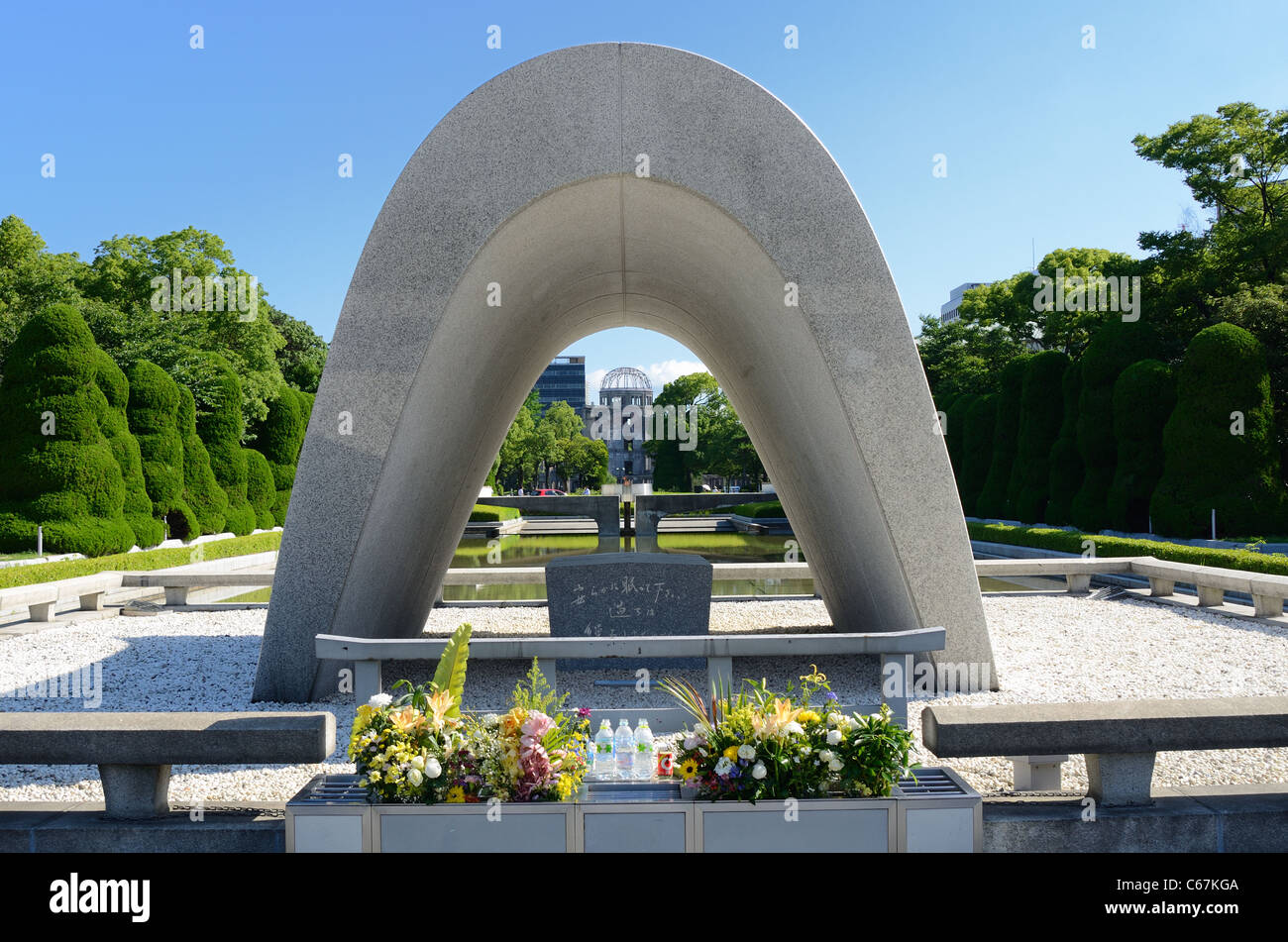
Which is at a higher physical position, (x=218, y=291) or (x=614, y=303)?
(x=218, y=291)

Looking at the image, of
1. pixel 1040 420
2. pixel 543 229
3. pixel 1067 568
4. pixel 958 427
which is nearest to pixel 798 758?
pixel 543 229

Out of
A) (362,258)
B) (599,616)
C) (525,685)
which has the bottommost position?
(525,685)

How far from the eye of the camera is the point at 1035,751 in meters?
3.88

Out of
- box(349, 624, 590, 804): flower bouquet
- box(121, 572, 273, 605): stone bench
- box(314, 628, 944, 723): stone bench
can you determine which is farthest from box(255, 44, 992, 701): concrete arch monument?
box(121, 572, 273, 605): stone bench

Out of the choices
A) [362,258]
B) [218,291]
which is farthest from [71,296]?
[362,258]

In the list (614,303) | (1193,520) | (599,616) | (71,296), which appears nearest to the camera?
(599,616)

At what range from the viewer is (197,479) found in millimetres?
25797

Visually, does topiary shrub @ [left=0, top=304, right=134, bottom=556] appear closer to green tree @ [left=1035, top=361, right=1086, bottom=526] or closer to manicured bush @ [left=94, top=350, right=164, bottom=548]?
manicured bush @ [left=94, top=350, right=164, bottom=548]

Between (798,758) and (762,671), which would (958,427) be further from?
(798,758)

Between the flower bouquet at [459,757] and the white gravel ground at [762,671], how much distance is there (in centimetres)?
123

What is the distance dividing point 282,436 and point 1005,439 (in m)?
28.0
